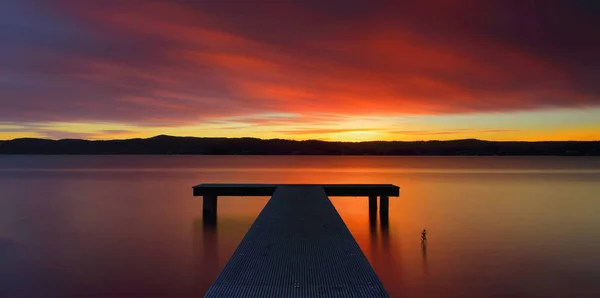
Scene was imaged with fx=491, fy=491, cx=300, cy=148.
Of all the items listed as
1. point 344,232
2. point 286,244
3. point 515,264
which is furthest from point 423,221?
point 286,244

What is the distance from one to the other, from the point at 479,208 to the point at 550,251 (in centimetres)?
1064

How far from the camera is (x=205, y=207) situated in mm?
18672

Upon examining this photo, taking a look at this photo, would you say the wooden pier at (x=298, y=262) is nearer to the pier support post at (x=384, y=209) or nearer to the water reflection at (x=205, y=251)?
the water reflection at (x=205, y=251)

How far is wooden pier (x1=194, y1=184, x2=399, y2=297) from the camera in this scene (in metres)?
5.40

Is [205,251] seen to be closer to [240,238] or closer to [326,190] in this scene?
[240,238]

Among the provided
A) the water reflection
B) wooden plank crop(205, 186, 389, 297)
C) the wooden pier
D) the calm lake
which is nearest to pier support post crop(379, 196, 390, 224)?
the calm lake

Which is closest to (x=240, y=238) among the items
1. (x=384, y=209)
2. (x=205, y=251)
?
(x=205, y=251)

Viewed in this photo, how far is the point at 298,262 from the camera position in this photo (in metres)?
6.70

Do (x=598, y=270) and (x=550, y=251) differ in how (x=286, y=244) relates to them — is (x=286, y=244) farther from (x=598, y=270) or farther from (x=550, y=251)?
(x=550, y=251)

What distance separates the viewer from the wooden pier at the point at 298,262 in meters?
5.40

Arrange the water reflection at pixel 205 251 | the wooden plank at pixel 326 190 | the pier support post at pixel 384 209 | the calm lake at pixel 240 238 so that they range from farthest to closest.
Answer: the pier support post at pixel 384 209, the wooden plank at pixel 326 190, the water reflection at pixel 205 251, the calm lake at pixel 240 238

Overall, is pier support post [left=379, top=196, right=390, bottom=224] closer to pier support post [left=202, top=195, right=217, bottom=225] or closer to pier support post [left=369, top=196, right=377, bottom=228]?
pier support post [left=369, top=196, right=377, bottom=228]

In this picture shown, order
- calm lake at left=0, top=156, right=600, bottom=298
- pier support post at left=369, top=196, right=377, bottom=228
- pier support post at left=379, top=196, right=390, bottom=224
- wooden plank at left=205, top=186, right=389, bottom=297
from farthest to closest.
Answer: pier support post at left=369, top=196, right=377, bottom=228 → pier support post at left=379, top=196, right=390, bottom=224 → calm lake at left=0, top=156, right=600, bottom=298 → wooden plank at left=205, top=186, right=389, bottom=297

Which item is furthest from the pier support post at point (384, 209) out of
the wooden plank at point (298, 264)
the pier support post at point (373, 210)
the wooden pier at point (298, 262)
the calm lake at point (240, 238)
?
the wooden plank at point (298, 264)
